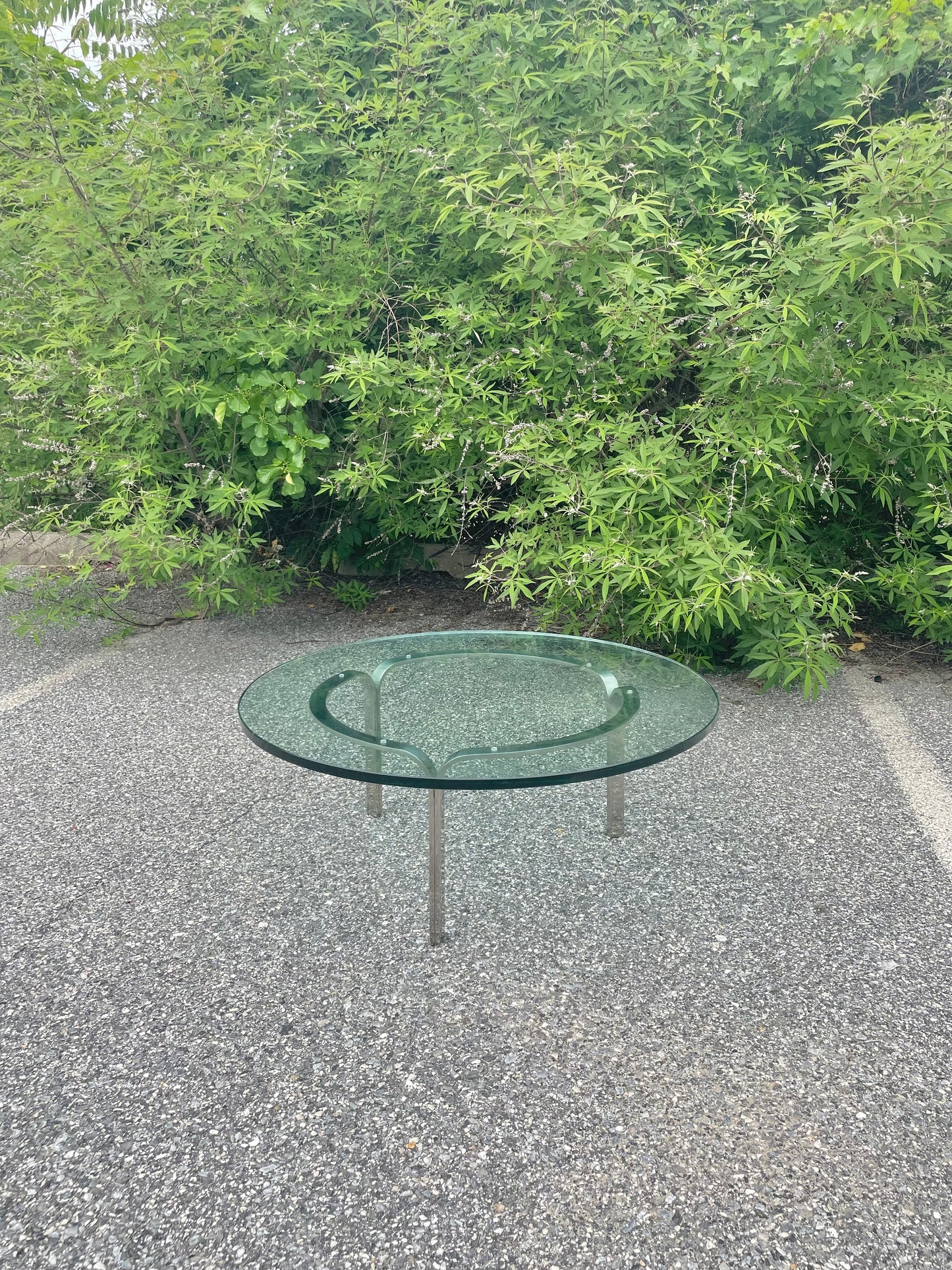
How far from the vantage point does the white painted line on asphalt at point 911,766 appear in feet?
7.89

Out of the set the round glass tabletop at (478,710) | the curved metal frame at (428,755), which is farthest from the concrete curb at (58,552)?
the curved metal frame at (428,755)

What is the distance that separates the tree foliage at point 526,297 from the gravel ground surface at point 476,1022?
0.93 metres

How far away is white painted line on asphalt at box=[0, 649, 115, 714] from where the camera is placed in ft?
11.3

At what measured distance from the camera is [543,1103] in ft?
4.94

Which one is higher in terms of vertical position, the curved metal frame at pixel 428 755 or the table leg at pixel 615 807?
the curved metal frame at pixel 428 755

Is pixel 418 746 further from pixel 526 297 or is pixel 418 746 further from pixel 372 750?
pixel 526 297

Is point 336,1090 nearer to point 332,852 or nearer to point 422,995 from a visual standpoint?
point 422,995

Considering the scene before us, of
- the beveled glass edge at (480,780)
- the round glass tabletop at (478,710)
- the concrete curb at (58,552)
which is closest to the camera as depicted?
the beveled glass edge at (480,780)

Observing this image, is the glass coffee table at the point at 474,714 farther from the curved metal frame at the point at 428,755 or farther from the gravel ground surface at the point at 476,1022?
the gravel ground surface at the point at 476,1022

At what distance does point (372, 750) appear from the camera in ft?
5.98

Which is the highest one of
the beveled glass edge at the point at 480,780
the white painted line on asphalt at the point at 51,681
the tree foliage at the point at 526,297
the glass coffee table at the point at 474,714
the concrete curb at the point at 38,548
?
the tree foliage at the point at 526,297

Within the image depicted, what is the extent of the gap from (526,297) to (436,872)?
2647 millimetres

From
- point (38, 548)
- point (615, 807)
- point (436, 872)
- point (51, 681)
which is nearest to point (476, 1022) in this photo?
point (436, 872)

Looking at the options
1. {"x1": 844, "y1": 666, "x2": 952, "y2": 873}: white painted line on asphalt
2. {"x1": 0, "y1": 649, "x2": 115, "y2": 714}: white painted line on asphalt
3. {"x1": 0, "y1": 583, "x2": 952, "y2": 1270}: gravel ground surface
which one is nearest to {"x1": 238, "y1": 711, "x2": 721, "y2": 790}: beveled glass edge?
{"x1": 0, "y1": 583, "x2": 952, "y2": 1270}: gravel ground surface
